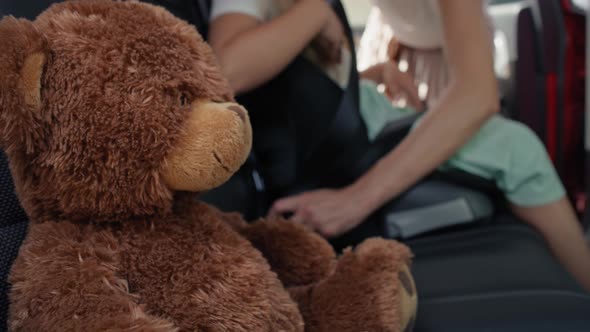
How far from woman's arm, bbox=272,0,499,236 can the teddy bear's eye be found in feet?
1.73

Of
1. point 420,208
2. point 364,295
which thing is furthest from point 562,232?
point 364,295

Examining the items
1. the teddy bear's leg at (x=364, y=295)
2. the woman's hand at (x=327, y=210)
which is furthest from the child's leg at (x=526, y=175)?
the teddy bear's leg at (x=364, y=295)

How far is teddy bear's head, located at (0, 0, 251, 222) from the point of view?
45 centimetres

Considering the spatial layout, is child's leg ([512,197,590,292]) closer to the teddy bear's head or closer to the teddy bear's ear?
the teddy bear's head

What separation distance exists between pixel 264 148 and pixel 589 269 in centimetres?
61

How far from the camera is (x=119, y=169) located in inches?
18.2

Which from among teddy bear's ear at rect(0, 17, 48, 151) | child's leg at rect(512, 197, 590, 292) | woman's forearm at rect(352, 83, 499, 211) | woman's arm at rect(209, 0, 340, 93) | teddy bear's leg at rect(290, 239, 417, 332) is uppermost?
teddy bear's ear at rect(0, 17, 48, 151)

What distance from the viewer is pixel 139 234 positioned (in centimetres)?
48

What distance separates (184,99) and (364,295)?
27 cm

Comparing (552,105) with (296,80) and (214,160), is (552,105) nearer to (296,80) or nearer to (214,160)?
(296,80)

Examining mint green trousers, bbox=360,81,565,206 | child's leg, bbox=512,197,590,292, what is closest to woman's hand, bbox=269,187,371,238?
mint green trousers, bbox=360,81,565,206

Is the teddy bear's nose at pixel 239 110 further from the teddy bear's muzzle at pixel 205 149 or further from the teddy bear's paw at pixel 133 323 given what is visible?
the teddy bear's paw at pixel 133 323

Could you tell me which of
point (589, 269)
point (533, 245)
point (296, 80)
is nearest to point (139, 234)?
point (296, 80)

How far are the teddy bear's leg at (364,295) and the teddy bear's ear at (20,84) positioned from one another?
0.32 meters
